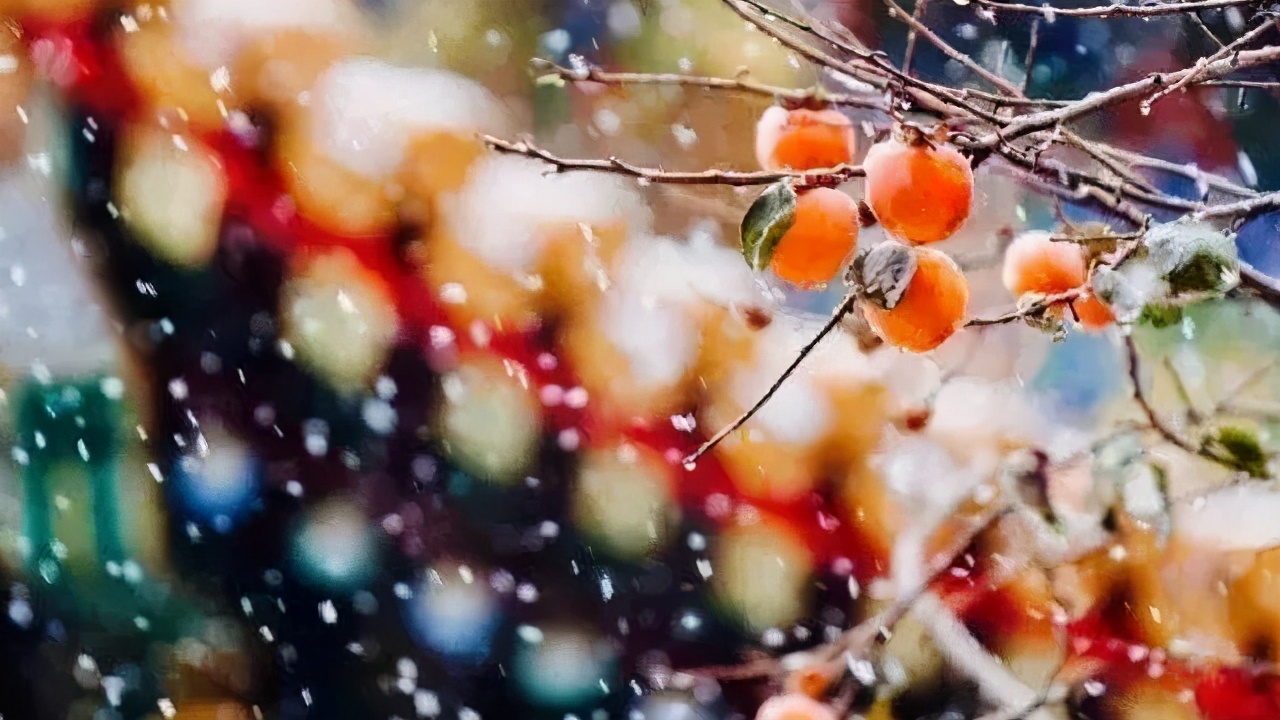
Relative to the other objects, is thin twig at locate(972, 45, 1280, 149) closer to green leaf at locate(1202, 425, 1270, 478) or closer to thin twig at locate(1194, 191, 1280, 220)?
thin twig at locate(1194, 191, 1280, 220)

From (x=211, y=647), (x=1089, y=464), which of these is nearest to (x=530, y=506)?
(x=211, y=647)

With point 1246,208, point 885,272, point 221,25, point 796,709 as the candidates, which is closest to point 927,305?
point 885,272

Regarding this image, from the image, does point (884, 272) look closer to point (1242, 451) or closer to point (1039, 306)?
point (1039, 306)

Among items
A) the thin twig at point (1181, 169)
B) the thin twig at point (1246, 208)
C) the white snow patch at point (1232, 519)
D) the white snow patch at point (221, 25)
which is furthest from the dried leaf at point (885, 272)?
the white snow patch at point (221, 25)

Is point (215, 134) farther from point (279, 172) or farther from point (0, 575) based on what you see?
point (0, 575)

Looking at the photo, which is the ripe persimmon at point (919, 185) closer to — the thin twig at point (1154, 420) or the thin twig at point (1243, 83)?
the thin twig at point (1243, 83)
